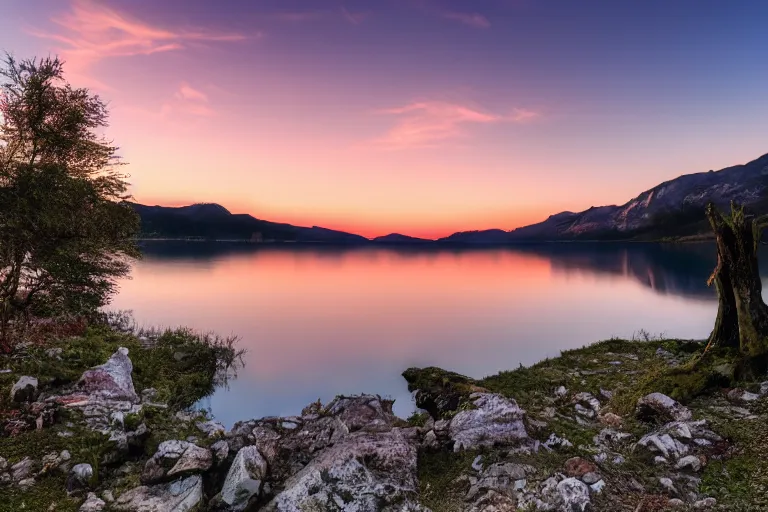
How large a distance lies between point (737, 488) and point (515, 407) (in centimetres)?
445

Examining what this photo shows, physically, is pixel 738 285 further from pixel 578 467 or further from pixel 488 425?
pixel 488 425

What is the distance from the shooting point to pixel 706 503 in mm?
7227

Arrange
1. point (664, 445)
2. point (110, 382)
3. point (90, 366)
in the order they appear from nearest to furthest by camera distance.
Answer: point (664, 445) → point (110, 382) → point (90, 366)

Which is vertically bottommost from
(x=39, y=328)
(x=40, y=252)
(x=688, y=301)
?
(x=688, y=301)

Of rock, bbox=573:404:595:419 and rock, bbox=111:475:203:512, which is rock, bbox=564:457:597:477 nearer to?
rock, bbox=573:404:595:419

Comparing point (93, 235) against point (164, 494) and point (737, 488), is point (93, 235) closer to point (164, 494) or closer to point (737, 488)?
point (164, 494)

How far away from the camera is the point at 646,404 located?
1138 centimetres

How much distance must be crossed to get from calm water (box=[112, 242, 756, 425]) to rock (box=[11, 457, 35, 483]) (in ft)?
24.8

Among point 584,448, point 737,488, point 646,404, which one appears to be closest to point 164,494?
point 584,448

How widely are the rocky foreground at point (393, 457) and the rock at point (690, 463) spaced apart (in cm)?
2

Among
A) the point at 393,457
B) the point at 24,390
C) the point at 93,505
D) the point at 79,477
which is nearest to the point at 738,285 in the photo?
the point at 393,457

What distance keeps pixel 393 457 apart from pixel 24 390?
11347 millimetres

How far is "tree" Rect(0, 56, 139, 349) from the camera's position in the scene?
17500 millimetres

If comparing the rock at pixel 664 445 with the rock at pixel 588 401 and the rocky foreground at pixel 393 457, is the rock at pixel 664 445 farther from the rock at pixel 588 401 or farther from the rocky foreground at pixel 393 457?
the rock at pixel 588 401
